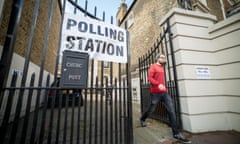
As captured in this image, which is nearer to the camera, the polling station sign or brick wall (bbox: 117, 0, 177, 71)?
the polling station sign

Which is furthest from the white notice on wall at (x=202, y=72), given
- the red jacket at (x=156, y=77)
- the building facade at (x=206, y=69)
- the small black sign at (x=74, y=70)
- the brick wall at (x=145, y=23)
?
the brick wall at (x=145, y=23)

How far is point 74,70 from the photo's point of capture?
165cm

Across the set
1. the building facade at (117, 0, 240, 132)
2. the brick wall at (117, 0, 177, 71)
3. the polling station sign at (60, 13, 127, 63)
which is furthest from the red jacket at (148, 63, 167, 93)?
the brick wall at (117, 0, 177, 71)

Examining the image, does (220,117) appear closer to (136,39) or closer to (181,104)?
(181,104)

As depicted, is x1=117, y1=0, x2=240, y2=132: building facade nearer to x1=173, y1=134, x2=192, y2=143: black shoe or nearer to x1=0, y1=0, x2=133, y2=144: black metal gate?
x1=173, y1=134, x2=192, y2=143: black shoe

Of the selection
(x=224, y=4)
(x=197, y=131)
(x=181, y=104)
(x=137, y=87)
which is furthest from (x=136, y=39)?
(x=197, y=131)

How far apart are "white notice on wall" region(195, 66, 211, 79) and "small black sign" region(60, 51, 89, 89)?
2.69 m

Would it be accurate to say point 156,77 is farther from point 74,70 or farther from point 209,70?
point 74,70

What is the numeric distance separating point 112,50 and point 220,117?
10.1 feet

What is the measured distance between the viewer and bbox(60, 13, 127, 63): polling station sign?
69.4 inches

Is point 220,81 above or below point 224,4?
below

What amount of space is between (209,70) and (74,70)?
3.24m

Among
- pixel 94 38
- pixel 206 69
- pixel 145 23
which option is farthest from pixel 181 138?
pixel 145 23

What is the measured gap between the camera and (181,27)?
2.92 m
